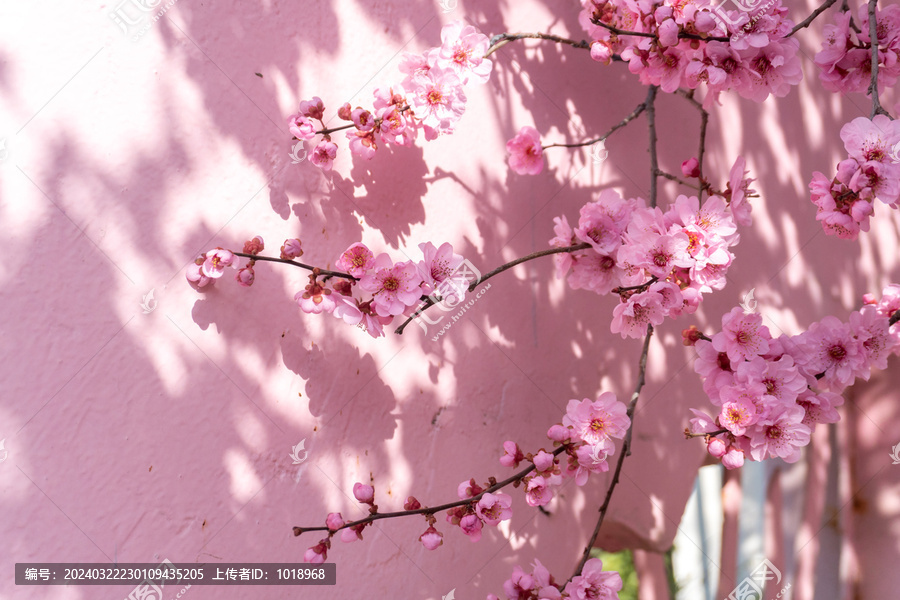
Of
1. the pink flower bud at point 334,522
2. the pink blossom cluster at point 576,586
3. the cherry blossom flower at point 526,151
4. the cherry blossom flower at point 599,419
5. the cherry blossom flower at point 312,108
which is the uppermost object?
the cherry blossom flower at point 526,151

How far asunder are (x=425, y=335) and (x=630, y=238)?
62 cm

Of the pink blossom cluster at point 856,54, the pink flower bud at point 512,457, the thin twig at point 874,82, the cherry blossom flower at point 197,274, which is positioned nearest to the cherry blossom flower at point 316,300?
the cherry blossom flower at point 197,274

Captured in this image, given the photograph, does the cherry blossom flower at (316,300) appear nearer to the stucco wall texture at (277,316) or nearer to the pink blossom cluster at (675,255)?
the stucco wall texture at (277,316)

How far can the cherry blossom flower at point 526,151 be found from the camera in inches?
64.2

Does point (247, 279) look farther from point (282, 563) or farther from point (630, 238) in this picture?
point (630, 238)

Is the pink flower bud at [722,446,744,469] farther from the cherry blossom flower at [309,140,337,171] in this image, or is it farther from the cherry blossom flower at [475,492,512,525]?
the cherry blossom flower at [309,140,337,171]

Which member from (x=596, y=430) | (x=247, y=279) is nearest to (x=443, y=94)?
(x=247, y=279)

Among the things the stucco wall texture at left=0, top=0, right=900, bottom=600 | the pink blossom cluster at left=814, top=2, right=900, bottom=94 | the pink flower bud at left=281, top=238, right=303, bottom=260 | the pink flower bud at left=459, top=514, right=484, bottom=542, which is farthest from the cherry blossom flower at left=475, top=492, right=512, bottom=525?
the pink blossom cluster at left=814, top=2, right=900, bottom=94

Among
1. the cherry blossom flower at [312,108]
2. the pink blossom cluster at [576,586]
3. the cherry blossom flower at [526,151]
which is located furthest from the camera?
the cherry blossom flower at [526,151]

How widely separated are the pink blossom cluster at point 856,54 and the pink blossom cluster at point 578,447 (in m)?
0.86

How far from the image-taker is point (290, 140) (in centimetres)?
149

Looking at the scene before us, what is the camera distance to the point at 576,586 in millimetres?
1299

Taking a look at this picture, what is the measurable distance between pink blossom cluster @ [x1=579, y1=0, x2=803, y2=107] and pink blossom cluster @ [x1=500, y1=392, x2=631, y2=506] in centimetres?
70

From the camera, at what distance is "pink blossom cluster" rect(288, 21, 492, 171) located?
1415 millimetres
